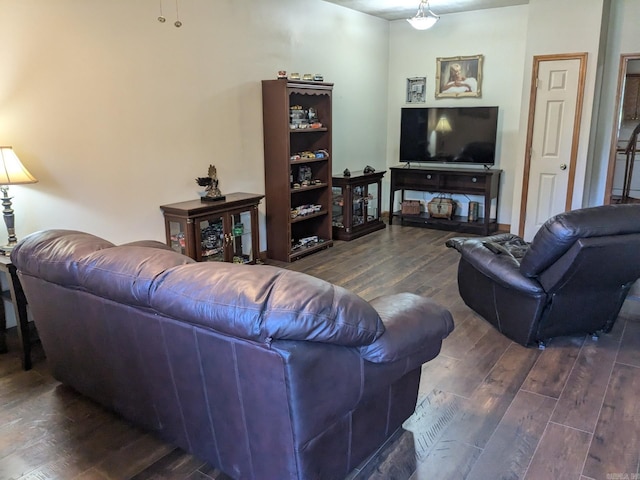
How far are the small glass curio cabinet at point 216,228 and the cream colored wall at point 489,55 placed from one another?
341 centimetres

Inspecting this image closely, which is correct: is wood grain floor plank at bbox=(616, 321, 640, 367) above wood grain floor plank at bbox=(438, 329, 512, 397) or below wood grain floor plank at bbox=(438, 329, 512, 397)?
above

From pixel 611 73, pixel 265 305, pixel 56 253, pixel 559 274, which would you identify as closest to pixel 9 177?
pixel 56 253

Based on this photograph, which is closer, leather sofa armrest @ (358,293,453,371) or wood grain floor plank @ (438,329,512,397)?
leather sofa armrest @ (358,293,453,371)

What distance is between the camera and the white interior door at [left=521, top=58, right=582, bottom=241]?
5.48 meters

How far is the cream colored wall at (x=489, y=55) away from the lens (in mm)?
6148

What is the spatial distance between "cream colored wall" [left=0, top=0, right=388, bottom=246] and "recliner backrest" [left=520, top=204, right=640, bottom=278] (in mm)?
2948

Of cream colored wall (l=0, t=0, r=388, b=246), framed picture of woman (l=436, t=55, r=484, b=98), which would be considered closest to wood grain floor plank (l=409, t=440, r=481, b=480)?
cream colored wall (l=0, t=0, r=388, b=246)

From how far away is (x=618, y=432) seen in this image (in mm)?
2295

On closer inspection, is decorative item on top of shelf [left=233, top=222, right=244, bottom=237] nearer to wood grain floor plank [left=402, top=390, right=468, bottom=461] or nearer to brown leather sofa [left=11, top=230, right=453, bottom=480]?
brown leather sofa [left=11, top=230, right=453, bottom=480]

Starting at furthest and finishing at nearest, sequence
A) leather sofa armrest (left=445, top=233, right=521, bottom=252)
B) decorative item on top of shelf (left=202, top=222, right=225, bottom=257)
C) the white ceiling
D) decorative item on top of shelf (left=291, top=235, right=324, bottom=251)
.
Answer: the white ceiling < decorative item on top of shelf (left=291, top=235, right=324, bottom=251) < decorative item on top of shelf (left=202, top=222, right=225, bottom=257) < leather sofa armrest (left=445, top=233, right=521, bottom=252)

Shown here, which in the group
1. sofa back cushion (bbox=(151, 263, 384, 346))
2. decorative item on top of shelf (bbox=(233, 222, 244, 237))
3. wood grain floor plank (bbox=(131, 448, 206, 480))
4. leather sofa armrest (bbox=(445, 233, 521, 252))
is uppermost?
sofa back cushion (bbox=(151, 263, 384, 346))

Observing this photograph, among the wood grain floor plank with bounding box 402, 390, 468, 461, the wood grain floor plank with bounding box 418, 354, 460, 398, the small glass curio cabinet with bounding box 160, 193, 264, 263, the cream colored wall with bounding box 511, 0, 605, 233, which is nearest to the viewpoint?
the wood grain floor plank with bounding box 402, 390, 468, 461

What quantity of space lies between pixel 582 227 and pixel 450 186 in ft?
13.0

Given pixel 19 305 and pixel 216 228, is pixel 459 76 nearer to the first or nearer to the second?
pixel 216 228
